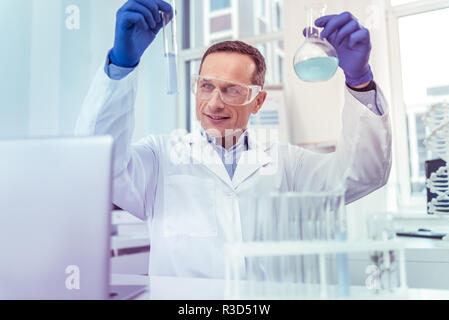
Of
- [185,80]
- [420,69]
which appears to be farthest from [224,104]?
[185,80]

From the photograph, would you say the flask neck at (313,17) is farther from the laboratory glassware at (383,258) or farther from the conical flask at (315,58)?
the laboratory glassware at (383,258)

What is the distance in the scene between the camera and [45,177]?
61 centimetres

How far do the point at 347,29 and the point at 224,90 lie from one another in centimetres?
51

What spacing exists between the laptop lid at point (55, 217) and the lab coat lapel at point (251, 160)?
729 mm

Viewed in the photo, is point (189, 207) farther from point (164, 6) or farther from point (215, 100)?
point (164, 6)

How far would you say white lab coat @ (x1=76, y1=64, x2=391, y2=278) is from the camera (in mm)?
1069

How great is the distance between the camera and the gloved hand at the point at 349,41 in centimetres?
87

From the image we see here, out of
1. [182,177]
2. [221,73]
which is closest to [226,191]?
[182,177]

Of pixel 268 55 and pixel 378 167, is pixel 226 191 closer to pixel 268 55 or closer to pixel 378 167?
pixel 378 167

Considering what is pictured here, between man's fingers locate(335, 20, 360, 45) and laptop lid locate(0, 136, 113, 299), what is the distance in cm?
60

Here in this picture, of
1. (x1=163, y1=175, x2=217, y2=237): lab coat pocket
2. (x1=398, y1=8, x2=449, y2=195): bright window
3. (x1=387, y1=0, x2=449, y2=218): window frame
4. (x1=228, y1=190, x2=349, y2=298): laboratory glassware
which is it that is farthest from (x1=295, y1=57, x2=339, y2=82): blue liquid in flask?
(x1=398, y1=8, x2=449, y2=195): bright window

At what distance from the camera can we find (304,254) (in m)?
0.61

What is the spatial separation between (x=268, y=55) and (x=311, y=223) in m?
2.96
